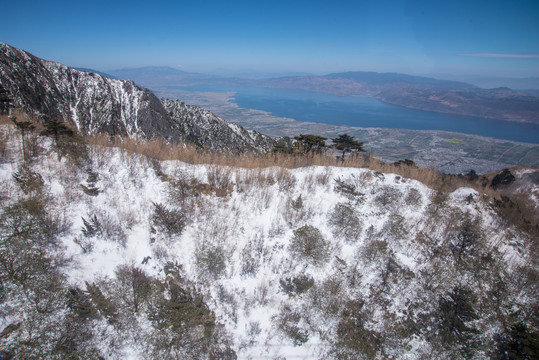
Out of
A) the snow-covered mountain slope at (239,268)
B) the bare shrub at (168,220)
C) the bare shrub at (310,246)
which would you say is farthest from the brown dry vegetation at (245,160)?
the bare shrub at (310,246)

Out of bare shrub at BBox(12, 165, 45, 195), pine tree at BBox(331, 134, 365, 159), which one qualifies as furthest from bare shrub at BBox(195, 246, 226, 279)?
pine tree at BBox(331, 134, 365, 159)

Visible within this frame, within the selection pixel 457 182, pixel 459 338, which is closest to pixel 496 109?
pixel 457 182

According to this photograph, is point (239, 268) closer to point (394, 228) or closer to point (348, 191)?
point (348, 191)

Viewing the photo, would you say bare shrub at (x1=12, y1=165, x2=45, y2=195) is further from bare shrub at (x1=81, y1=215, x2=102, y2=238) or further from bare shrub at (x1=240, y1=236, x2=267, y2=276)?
bare shrub at (x1=240, y1=236, x2=267, y2=276)

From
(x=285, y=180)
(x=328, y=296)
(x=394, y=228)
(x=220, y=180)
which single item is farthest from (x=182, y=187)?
(x=394, y=228)

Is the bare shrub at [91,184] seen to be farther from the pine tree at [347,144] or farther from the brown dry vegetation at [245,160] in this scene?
the pine tree at [347,144]
